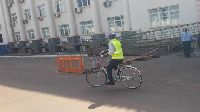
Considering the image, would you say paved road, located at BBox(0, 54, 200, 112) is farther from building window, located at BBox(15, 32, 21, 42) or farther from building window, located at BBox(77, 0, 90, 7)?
building window, located at BBox(15, 32, 21, 42)

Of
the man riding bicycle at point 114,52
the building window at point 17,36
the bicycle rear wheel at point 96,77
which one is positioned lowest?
the bicycle rear wheel at point 96,77

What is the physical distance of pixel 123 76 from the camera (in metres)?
7.69

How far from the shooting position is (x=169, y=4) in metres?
18.3

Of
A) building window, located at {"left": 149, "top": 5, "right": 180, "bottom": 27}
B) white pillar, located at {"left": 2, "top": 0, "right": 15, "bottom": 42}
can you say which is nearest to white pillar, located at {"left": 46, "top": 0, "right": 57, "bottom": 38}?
white pillar, located at {"left": 2, "top": 0, "right": 15, "bottom": 42}

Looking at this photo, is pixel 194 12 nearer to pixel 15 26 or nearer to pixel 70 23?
pixel 70 23

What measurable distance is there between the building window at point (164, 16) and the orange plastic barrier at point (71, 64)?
32.5 feet

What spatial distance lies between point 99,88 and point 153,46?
9.55 meters

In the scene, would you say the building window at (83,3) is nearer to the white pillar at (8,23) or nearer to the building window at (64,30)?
the building window at (64,30)

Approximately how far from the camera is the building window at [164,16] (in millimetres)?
18359

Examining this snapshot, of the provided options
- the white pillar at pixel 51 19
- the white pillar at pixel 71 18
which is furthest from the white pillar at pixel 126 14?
the white pillar at pixel 51 19

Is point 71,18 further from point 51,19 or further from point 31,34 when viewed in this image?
point 31,34

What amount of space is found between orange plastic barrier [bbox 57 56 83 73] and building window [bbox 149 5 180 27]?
9919 mm

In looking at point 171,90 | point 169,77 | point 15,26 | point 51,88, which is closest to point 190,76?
point 169,77

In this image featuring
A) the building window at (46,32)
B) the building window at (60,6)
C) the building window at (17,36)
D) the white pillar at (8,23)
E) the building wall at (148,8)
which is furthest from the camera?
the building window at (17,36)
